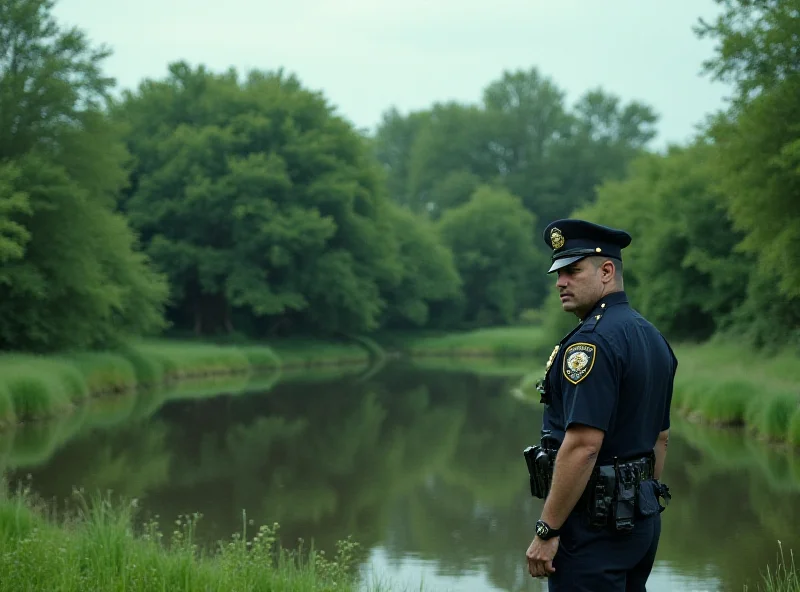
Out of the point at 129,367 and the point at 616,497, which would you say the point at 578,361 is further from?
the point at 129,367

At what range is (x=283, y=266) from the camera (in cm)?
5128

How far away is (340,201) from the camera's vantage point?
51.4 meters

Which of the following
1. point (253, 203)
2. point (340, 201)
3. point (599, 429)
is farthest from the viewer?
point (340, 201)

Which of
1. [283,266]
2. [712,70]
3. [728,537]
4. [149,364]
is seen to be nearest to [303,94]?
[283,266]

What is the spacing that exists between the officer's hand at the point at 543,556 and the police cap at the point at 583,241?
3.96ft

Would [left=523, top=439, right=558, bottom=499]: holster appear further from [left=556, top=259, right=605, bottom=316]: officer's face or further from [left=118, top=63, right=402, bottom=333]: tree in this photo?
[left=118, top=63, right=402, bottom=333]: tree

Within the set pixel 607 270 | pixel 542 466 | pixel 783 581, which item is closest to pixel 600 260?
pixel 607 270

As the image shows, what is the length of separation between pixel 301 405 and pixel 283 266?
22.7 m

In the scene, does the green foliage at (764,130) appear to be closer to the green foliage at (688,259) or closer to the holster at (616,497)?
the green foliage at (688,259)

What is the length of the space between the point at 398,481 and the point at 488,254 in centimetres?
5755

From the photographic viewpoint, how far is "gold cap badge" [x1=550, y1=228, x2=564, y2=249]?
5.33 m

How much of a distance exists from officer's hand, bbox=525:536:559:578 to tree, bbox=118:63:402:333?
43.0m

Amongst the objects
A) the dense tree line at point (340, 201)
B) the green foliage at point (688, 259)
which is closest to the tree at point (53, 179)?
the dense tree line at point (340, 201)

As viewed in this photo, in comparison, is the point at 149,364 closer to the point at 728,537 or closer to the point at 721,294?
the point at 721,294
